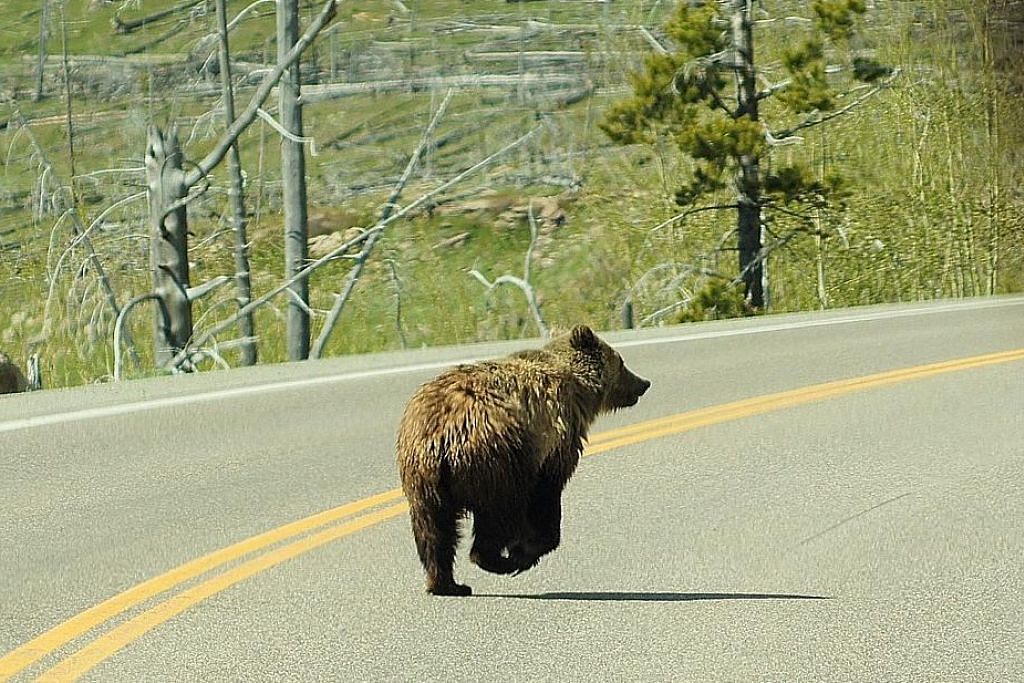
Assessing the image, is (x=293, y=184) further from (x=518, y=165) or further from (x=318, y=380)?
(x=518, y=165)

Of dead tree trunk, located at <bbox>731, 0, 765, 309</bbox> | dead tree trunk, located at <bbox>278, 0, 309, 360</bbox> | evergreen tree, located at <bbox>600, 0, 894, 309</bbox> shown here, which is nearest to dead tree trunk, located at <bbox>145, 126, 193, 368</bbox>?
dead tree trunk, located at <bbox>278, 0, 309, 360</bbox>

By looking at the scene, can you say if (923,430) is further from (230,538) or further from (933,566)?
(230,538)

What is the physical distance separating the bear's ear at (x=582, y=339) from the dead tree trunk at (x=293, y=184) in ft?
36.1

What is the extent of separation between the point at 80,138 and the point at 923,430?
18472 millimetres

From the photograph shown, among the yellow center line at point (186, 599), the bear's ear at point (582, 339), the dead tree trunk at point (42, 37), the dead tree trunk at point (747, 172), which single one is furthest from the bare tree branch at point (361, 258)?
the bear's ear at point (582, 339)

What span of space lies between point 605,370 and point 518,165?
82.1 feet

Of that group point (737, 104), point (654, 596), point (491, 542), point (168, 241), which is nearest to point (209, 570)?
point (491, 542)

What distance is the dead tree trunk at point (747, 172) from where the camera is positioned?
25.8 metres

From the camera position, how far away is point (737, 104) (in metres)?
26.5

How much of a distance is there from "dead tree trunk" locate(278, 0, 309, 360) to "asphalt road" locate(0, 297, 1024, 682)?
4625 mm

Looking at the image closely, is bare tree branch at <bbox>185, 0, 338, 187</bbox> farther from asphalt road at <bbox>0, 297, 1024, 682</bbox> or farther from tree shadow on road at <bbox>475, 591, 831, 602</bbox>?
tree shadow on road at <bbox>475, 591, 831, 602</bbox>

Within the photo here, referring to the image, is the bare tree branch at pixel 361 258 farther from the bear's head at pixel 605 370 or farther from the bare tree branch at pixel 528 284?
the bear's head at pixel 605 370

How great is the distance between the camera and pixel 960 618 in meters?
6.47

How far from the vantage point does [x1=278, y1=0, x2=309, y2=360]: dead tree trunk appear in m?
17.6
